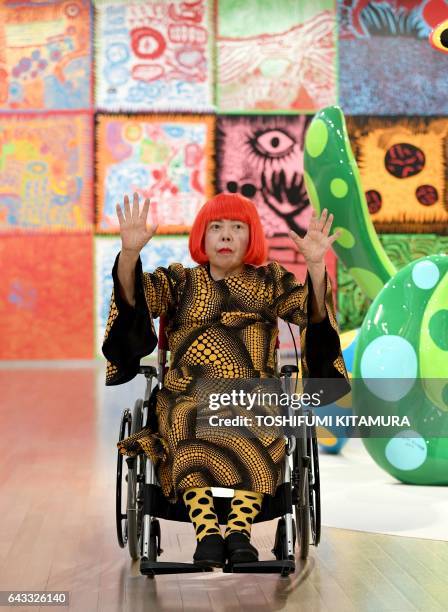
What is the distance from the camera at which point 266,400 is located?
264cm

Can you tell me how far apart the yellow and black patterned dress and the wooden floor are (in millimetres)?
262

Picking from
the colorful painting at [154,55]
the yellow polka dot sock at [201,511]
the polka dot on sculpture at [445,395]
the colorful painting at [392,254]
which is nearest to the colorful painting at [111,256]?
the colorful painting at [154,55]

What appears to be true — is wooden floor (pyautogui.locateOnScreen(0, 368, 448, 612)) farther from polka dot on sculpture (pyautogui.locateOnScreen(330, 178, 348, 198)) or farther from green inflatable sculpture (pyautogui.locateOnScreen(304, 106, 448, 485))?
polka dot on sculpture (pyautogui.locateOnScreen(330, 178, 348, 198))

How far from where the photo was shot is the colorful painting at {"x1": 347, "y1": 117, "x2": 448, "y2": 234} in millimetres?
9125

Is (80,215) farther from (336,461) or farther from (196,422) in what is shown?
(196,422)

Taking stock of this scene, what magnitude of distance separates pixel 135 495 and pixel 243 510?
325mm

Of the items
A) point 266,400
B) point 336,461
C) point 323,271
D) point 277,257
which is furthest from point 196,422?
point 277,257

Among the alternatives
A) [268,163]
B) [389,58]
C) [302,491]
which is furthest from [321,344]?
[389,58]

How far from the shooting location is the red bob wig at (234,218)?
2871 mm

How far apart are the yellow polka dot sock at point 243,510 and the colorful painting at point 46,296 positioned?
680 cm

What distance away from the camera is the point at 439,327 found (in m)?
3.76

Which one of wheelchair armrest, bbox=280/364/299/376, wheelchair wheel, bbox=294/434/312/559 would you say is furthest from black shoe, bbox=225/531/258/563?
wheelchair armrest, bbox=280/364/299/376

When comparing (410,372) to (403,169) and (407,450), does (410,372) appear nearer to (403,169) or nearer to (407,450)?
(407,450)

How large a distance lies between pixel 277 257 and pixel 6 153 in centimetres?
268
